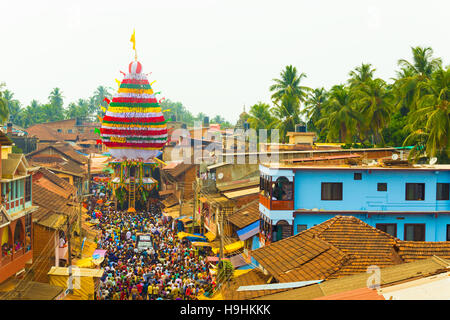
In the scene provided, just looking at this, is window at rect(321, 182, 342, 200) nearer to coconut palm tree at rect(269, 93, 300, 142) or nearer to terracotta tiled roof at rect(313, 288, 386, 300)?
terracotta tiled roof at rect(313, 288, 386, 300)

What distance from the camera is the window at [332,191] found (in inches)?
1144

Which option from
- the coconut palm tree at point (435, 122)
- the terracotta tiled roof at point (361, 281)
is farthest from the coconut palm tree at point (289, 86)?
the terracotta tiled roof at point (361, 281)

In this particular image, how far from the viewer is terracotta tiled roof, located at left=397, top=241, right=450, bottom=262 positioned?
18.3 meters

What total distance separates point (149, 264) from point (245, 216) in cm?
693

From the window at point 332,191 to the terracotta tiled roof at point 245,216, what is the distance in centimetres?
459

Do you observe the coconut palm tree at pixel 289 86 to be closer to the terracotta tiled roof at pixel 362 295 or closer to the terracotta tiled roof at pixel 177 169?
the terracotta tiled roof at pixel 177 169

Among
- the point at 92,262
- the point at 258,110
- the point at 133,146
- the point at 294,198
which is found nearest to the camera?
the point at 294,198

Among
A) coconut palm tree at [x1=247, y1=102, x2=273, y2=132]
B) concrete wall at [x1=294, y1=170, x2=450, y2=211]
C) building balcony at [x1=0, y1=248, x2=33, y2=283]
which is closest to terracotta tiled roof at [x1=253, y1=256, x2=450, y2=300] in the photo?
concrete wall at [x1=294, y1=170, x2=450, y2=211]

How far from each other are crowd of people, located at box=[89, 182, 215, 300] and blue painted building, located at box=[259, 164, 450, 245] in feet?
16.8
